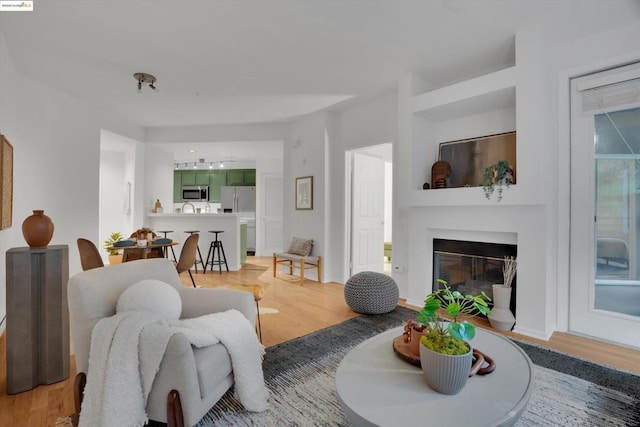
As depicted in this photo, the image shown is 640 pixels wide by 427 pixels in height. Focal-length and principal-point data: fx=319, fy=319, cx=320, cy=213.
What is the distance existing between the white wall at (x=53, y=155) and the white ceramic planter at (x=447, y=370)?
3755 millimetres

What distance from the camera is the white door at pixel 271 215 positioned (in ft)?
24.8

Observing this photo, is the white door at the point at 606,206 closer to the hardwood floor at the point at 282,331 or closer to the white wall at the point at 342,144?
the hardwood floor at the point at 282,331

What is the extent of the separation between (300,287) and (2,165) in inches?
134

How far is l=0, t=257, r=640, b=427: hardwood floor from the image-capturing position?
1.78 metres

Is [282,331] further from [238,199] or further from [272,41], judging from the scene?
[238,199]

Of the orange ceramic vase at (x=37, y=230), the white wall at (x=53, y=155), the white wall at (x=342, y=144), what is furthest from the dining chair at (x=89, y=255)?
the white wall at (x=342, y=144)

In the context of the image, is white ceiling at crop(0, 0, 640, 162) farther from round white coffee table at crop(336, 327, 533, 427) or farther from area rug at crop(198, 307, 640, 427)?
area rug at crop(198, 307, 640, 427)

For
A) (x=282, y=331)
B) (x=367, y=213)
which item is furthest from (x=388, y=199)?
(x=282, y=331)

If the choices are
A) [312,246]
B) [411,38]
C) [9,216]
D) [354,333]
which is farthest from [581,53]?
[9,216]

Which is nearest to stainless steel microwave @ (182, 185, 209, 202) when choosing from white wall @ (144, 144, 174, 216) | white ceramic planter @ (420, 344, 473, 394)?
white wall @ (144, 144, 174, 216)

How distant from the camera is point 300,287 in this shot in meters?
4.57

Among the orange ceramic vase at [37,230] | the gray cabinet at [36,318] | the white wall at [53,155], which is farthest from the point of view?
the white wall at [53,155]

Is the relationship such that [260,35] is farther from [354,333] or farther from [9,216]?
[9,216]

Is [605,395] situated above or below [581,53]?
below
